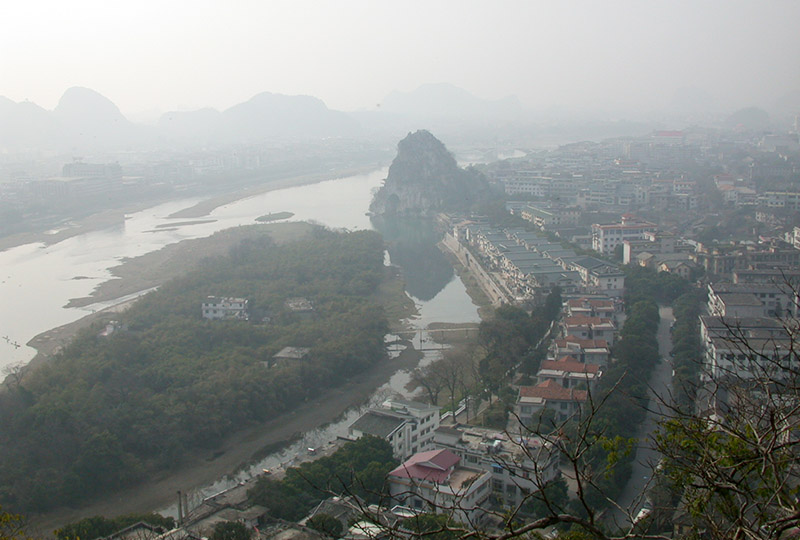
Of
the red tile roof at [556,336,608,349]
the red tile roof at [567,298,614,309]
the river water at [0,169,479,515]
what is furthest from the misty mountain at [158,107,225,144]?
the red tile roof at [556,336,608,349]

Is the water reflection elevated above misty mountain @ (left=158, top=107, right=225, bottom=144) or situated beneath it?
situated beneath

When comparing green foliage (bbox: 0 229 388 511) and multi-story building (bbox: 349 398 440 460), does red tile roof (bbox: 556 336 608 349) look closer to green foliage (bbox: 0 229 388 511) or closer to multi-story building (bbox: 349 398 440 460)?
green foliage (bbox: 0 229 388 511)

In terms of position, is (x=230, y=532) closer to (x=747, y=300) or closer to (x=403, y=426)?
(x=403, y=426)

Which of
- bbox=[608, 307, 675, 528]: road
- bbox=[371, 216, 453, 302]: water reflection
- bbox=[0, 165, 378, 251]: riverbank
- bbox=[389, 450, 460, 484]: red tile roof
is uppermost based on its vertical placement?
bbox=[0, 165, 378, 251]: riverbank

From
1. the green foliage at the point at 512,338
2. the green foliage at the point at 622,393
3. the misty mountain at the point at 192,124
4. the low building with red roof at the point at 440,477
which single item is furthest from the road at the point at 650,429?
the misty mountain at the point at 192,124

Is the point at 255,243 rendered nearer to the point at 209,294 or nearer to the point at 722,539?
the point at 209,294

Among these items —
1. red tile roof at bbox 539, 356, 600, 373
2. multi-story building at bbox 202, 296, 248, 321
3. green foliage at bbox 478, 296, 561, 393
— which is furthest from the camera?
multi-story building at bbox 202, 296, 248, 321

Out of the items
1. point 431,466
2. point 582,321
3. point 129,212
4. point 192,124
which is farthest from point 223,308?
point 192,124
